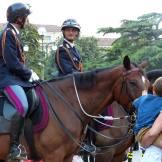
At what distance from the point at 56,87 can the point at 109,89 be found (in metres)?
0.82

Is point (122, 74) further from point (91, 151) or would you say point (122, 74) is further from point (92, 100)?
point (91, 151)

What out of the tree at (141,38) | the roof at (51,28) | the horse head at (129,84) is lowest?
the roof at (51,28)

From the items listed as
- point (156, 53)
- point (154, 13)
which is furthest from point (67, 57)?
point (154, 13)

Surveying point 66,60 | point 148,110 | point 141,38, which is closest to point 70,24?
point 66,60

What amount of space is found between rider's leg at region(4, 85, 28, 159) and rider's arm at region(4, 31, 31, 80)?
0.26 meters

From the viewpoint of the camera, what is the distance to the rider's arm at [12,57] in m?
6.65

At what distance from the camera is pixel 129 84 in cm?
700

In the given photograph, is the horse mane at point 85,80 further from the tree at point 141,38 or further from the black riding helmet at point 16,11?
the tree at point 141,38

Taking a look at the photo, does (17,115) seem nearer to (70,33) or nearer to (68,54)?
(68,54)

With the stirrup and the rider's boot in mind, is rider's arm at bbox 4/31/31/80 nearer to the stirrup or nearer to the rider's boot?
the rider's boot

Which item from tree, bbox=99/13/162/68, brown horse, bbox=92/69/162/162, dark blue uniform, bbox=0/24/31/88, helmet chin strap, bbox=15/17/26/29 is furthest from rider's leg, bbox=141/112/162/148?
tree, bbox=99/13/162/68

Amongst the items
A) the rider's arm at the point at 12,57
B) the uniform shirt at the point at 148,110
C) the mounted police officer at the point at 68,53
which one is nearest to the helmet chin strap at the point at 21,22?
the rider's arm at the point at 12,57

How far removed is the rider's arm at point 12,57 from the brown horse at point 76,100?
1.61ft

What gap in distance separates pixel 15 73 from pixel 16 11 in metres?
0.95
